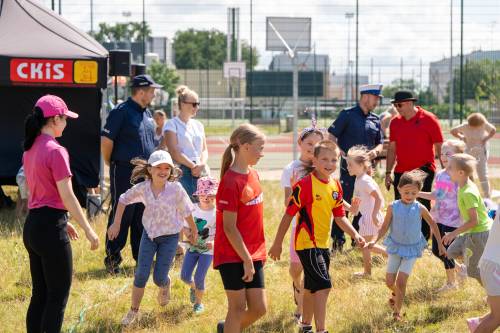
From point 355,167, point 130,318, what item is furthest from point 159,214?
point 355,167

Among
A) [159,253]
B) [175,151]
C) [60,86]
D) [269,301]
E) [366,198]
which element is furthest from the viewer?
[60,86]

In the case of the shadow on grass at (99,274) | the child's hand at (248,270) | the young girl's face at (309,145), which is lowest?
the shadow on grass at (99,274)

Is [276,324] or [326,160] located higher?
[326,160]

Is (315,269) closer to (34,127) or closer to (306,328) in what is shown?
(306,328)

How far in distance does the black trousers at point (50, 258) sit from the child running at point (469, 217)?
3.15m

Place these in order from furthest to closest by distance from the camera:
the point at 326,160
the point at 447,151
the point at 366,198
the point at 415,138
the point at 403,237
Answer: the point at 415,138 < the point at 366,198 < the point at 447,151 < the point at 403,237 < the point at 326,160

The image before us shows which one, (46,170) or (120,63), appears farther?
(120,63)

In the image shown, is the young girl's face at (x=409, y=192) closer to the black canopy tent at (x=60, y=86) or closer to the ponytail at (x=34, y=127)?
the ponytail at (x=34, y=127)

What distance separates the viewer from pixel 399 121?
994 centimetres

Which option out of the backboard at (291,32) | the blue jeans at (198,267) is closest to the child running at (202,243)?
the blue jeans at (198,267)

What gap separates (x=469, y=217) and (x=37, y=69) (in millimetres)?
6744

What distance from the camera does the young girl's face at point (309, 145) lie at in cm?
691

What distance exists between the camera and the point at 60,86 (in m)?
11.8

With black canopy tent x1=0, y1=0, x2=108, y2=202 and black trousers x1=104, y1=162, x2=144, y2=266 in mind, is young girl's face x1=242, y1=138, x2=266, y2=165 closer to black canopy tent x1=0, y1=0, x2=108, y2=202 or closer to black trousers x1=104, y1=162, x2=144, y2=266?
black trousers x1=104, y1=162, x2=144, y2=266
